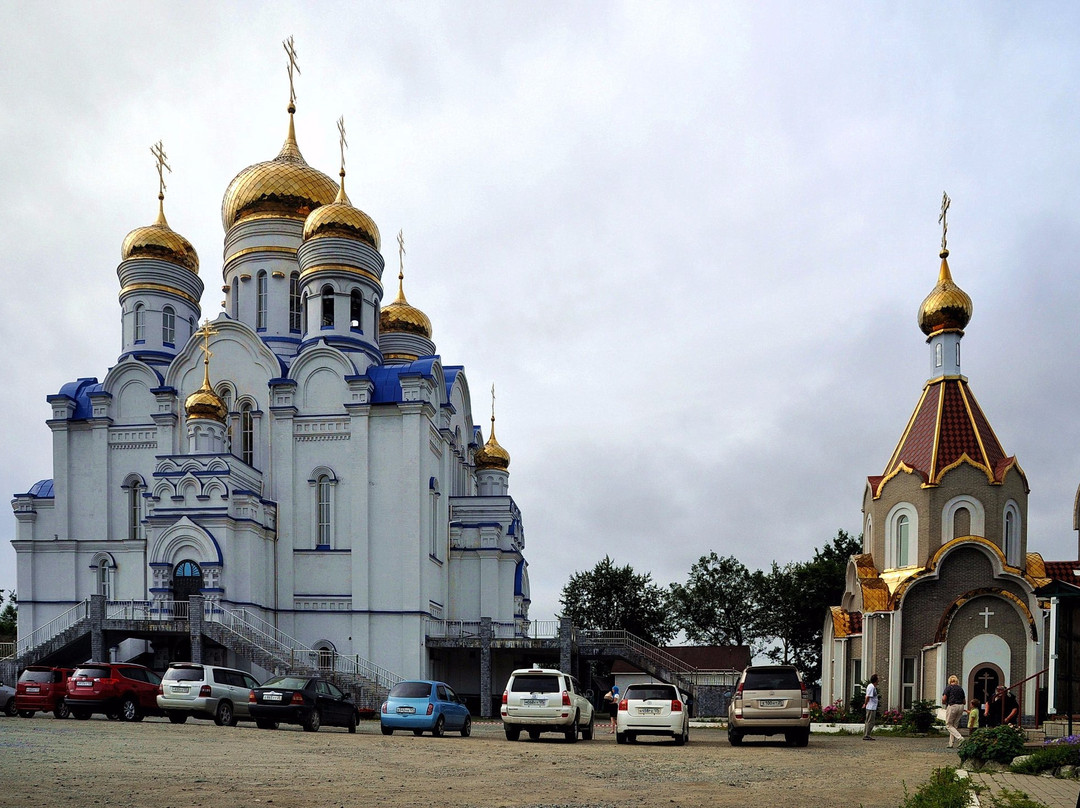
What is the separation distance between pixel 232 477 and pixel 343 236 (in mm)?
10036

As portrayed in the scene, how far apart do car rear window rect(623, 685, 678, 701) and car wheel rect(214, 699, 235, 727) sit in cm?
806

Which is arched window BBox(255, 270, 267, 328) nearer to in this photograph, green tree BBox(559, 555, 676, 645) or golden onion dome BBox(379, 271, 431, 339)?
golden onion dome BBox(379, 271, 431, 339)

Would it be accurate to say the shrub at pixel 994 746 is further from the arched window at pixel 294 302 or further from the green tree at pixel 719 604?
the green tree at pixel 719 604

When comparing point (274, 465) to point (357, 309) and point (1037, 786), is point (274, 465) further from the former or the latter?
point (1037, 786)

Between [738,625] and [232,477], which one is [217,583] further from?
[738,625]

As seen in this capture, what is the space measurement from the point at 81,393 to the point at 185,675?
66.7 feet

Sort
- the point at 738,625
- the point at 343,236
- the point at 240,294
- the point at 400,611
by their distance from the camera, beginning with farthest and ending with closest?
the point at 738,625, the point at 240,294, the point at 343,236, the point at 400,611

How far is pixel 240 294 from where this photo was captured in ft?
140

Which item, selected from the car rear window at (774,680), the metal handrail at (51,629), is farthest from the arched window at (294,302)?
the car rear window at (774,680)

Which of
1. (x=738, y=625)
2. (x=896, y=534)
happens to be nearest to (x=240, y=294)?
(x=896, y=534)

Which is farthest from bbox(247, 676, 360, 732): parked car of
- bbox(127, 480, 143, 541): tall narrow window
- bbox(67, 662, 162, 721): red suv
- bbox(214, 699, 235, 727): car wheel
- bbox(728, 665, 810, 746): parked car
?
bbox(127, 480, 143, 541): tall narrow window

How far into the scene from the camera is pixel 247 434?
125ft

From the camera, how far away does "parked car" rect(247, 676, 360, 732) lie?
70.4ft

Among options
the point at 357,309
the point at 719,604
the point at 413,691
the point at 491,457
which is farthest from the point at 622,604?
the point at 413,691
